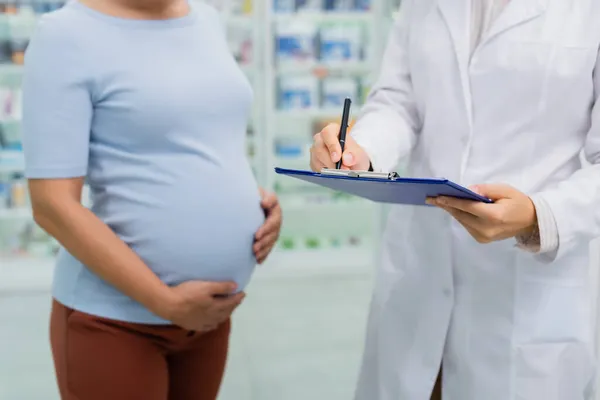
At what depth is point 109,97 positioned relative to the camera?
43.0 inches

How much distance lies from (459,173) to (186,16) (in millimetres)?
601

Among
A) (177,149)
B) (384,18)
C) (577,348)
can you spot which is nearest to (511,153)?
(577,348)

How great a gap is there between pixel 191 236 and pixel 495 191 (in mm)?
546

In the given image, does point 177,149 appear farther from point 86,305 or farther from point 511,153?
point 511,153

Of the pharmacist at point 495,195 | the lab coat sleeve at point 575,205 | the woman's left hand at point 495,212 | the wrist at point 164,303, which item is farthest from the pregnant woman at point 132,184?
the lab coat sleeve at point 575,205

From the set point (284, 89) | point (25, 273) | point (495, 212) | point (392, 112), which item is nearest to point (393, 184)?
point (495, 212)

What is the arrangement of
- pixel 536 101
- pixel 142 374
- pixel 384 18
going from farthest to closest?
pixel 384 18 < pixel 142 374 < pixel 536 101

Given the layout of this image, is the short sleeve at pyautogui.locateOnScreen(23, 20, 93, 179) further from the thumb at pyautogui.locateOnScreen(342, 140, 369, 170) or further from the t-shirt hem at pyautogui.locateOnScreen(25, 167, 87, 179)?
the thumb at pyautogui.locateOnScreen(342, 140, 369, 170)

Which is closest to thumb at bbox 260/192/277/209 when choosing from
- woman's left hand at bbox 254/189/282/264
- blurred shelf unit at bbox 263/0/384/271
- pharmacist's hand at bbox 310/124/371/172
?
woman's left hand at bbox 254/189/282/264

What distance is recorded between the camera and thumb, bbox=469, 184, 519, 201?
94 cm

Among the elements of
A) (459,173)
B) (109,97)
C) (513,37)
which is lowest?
(459,173)

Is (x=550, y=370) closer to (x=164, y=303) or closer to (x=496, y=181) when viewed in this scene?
(x=496, y=181)

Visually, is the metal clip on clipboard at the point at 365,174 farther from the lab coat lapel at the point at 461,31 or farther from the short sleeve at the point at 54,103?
the short sleeve at the point at 54,103

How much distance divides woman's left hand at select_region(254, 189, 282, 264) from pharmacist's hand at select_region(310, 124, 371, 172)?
236 millimetres
